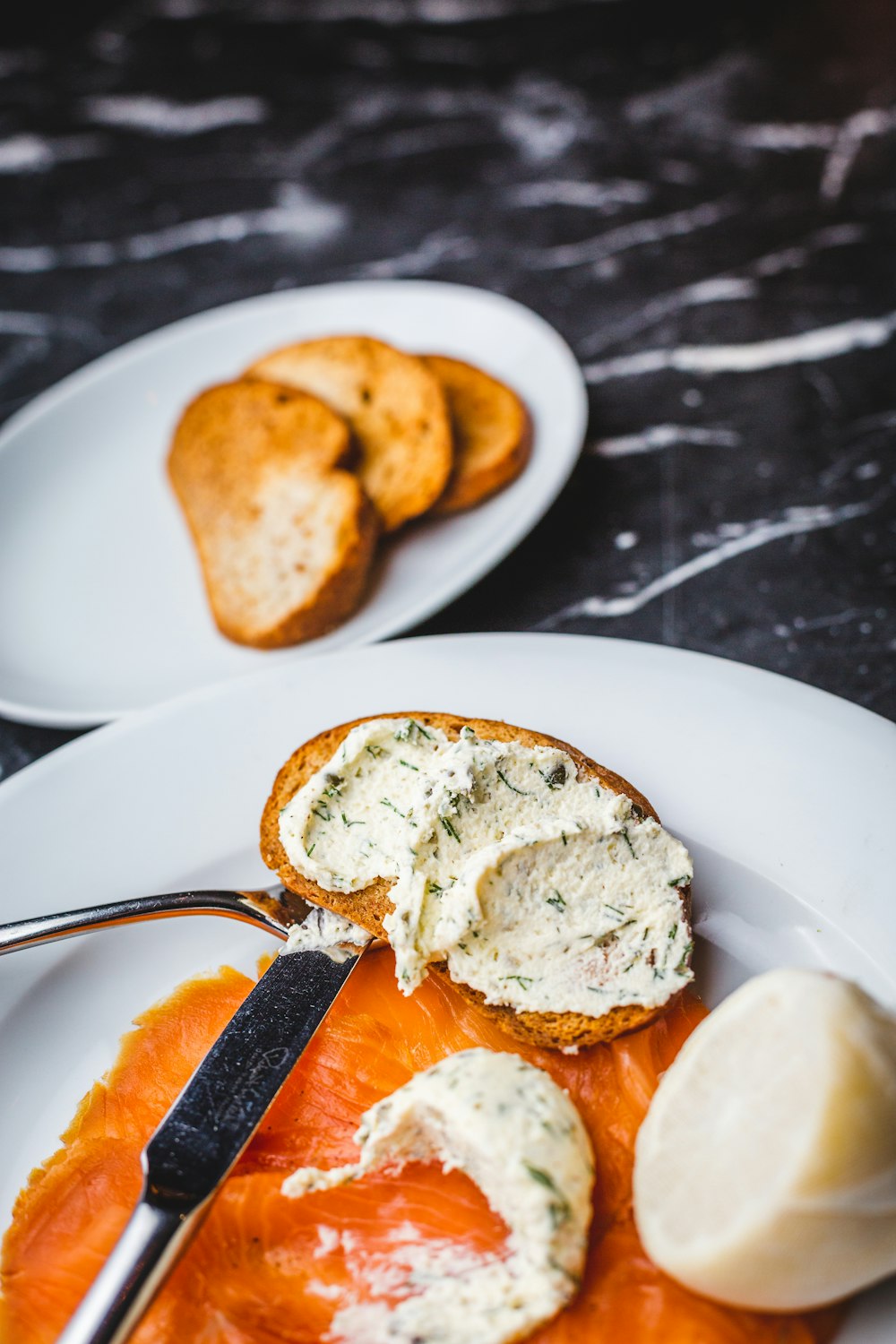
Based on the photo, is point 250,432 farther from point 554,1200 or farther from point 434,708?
point 554,1200

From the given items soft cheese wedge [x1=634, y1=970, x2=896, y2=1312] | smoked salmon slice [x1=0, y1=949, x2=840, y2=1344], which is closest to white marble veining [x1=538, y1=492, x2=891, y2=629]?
smoked salmon slice [x1=0, y1=949, x2=840, y2=1344]

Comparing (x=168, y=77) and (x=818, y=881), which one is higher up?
(x=168, y=77)

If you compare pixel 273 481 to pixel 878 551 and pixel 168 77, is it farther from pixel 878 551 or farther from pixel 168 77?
pixel 168 77

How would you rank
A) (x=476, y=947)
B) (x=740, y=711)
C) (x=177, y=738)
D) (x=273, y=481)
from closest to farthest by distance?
(x=476, y=947) → (x=740, y=711) → (x=177, y=738) → (x=273, y=481)


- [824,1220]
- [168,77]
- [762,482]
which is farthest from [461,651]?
[168,77]

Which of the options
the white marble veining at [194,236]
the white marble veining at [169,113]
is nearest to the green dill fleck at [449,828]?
the white marble veining at [194,236]

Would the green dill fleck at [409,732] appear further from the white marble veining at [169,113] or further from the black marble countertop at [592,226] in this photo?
the white marble veining at [169,113]

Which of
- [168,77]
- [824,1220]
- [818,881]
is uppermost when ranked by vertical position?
[168,77]
